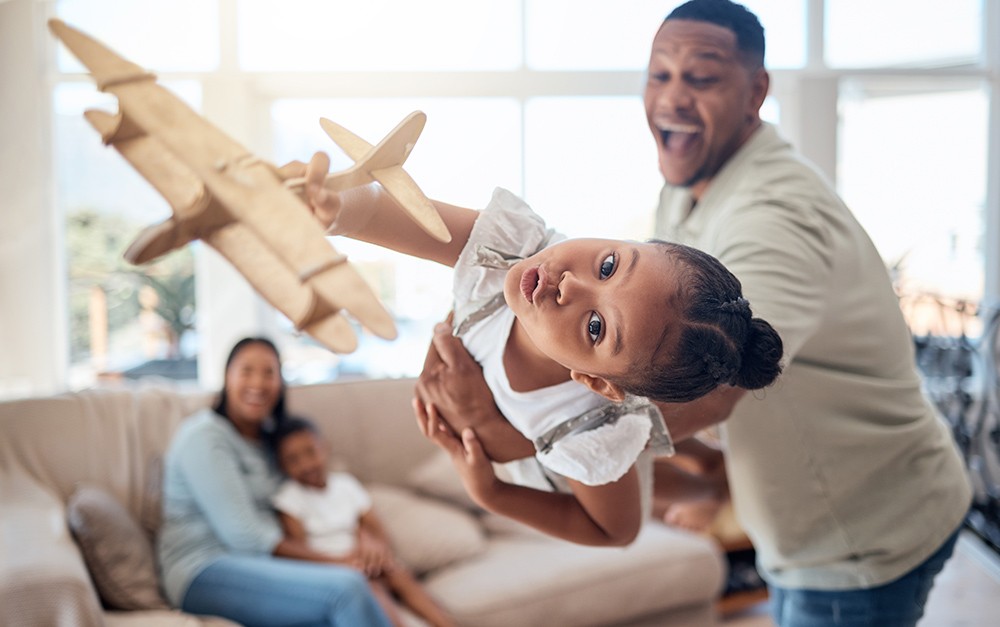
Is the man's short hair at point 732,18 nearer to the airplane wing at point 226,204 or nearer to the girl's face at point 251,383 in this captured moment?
the airplane wing at point 226,204

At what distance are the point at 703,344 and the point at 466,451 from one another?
225 millimetres

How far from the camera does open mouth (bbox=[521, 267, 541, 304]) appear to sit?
726 millimetres

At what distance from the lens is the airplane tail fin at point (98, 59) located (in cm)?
65

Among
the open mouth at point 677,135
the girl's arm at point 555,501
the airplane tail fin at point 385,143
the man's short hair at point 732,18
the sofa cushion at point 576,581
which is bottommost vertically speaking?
the sofa cushion at point 576,581

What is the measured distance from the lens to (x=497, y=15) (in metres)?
3.64

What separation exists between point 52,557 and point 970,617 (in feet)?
7.87

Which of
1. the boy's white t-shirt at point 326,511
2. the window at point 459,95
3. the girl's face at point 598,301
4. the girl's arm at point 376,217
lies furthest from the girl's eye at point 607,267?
the window at point 459,95

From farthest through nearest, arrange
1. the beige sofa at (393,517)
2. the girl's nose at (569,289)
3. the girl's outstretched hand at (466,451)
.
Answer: the beige sofa at (393,517) < the girl's outstretched hand at (466,451) < the girl's nose at (569,289)

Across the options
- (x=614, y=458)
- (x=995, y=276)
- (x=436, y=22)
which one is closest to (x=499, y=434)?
(x=614, y=458)

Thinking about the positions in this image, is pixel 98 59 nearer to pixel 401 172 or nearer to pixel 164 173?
pixel 164 173

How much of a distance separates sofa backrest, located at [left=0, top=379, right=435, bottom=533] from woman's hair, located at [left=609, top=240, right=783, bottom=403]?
7.08 ft

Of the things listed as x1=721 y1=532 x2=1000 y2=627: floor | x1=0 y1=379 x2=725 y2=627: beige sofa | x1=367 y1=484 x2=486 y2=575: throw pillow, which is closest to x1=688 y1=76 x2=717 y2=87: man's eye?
x1=0 y1=379 x2=725 y2=627: beige sofa

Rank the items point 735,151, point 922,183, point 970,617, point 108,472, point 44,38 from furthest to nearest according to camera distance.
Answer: point 922,183 → point 44,38 → point 970,617 → point 108,472 → point 735,151

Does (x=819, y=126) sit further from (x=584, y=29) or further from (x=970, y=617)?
(x=970, y=617)
